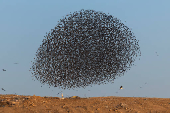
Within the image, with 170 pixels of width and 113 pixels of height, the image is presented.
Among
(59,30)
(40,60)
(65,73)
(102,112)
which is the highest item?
(59,30)

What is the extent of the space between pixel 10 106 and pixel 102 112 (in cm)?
495

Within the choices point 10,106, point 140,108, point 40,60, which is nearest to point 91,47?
point 40,60

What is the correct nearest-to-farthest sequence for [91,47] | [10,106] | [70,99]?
1. [10,106]
2. [70,99]
3. [91,47]

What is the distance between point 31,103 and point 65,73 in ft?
16.7

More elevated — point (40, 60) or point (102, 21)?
point (102, 21)

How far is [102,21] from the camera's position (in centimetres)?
1571

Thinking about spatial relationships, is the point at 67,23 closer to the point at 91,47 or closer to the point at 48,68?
the point at 91,47

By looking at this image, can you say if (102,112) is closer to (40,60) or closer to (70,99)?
(70,99)

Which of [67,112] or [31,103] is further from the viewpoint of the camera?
[31,103]

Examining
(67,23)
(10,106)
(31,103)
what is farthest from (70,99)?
(67,23)

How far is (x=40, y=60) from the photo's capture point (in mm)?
16391

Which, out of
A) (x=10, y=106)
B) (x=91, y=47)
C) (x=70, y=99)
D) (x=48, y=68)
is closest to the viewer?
(x=10, y=106)

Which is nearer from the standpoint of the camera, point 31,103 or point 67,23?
point 31,103

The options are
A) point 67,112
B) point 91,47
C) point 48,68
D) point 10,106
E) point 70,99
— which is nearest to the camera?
point 67,112
